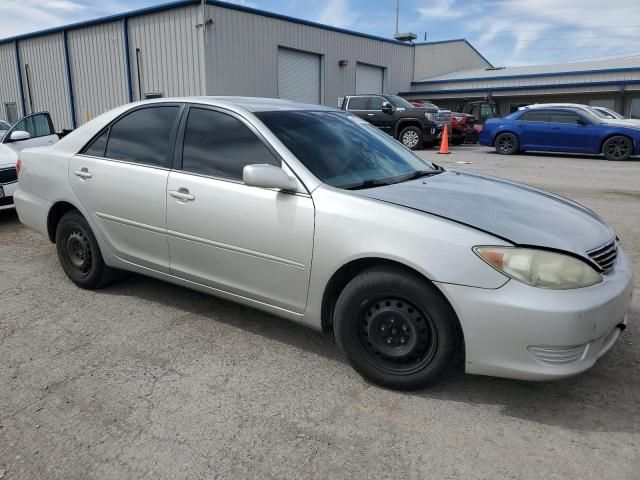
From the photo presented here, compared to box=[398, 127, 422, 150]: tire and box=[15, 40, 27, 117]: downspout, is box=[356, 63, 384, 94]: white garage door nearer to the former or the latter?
box=[398, 127, 422, 150]: tire

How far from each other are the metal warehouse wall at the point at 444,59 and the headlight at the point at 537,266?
30.0 meters

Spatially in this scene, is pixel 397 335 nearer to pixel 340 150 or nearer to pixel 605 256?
pixel 605 256

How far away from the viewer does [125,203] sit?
382 centimetres

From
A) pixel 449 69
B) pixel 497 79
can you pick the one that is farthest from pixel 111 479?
pixel 449 69

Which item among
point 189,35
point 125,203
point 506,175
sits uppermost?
point 189,35

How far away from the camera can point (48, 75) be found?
2500 centimetres

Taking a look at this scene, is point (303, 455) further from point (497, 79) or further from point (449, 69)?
point (449, 69)

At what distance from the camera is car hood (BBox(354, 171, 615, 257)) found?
2627 mm

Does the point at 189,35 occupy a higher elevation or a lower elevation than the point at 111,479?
Answer: higher

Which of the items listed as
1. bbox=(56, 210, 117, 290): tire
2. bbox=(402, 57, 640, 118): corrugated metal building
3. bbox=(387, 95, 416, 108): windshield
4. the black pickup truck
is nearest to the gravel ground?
bbox=(56, 210, 117, 290): tire

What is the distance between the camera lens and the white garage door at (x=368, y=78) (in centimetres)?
2622

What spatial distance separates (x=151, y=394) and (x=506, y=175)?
10257mm

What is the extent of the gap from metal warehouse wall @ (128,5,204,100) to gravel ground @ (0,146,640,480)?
55.3 feet

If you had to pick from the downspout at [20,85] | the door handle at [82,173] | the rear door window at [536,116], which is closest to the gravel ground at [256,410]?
the door handle at [82,173]
